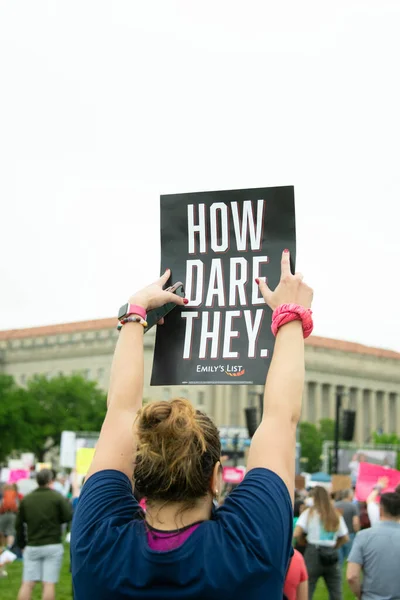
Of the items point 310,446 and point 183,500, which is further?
point 310,446

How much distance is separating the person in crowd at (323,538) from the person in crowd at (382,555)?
Result: 2978 mm

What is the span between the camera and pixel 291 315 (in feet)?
8.59

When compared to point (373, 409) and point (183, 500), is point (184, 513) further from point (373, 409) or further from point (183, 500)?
point (373, 409)

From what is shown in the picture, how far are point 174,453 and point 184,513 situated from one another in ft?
0.47

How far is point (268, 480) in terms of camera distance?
2.20 m

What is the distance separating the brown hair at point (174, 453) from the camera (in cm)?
215

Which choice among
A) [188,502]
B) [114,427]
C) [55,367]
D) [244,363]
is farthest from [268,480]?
[55,367]

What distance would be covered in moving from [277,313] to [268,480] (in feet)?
2.02

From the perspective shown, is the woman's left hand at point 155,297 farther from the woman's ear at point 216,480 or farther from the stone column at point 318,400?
the stone column at point 318,400

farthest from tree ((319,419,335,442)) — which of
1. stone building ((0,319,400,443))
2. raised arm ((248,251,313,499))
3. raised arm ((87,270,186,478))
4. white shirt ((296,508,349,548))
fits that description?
raised arm ((248,251,313,499))

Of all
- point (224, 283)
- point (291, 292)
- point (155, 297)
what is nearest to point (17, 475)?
point (224, 283)

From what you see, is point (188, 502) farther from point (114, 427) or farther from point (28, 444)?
point (28, 444)

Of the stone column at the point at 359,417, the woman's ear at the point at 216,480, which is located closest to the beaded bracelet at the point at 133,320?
the woman's ear at the point at 216,480

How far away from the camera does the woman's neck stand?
2139mm
